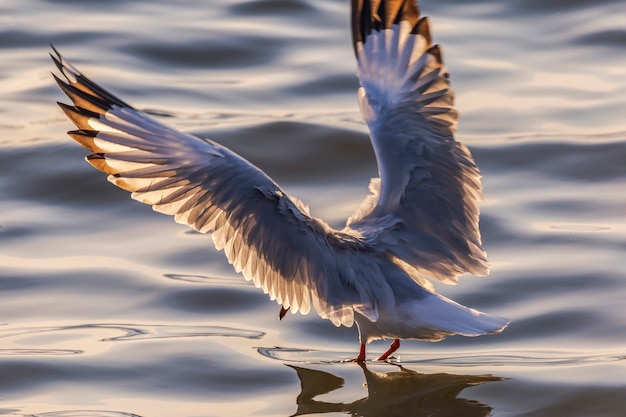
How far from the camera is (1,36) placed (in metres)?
12.2

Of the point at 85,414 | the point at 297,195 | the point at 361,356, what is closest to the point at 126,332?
the point at 85,414

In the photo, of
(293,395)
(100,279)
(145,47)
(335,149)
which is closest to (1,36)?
(145,47)

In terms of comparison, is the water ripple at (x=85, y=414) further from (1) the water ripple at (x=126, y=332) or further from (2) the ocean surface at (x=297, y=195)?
(1) the water ripple at (x=126, y=332)

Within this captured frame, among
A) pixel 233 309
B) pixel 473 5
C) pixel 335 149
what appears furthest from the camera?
pixel 473 5

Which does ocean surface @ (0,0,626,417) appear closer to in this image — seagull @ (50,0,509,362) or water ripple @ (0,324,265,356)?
water ripple @ (0,324,265,356)

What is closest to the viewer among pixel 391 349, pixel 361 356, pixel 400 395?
pixel 400 395

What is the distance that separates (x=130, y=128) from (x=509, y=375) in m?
2.15

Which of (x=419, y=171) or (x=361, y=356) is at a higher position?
(x=419, y=171)

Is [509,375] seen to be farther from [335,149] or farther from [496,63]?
[496,63]

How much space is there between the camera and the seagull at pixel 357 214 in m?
5.96

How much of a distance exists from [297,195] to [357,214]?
2.43 meters

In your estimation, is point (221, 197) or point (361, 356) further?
point (361, 356)

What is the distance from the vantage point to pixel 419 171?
6547mm

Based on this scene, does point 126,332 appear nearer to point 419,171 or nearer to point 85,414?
point 85,414
